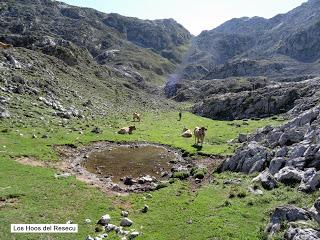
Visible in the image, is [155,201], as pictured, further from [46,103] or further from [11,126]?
[46,103]

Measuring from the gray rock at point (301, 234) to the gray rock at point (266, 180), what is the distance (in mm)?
10125

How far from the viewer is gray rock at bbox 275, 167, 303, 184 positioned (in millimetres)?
32312

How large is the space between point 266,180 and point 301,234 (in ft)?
39.0

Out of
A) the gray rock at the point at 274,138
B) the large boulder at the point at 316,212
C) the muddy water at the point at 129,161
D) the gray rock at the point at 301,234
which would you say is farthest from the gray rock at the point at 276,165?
the gray rock at the point at 301,234

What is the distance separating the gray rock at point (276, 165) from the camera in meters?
35.2

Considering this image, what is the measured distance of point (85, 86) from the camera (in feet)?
348

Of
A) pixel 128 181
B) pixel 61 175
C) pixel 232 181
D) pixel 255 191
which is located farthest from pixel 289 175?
pixel 61 175

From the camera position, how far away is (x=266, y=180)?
33.7 meters

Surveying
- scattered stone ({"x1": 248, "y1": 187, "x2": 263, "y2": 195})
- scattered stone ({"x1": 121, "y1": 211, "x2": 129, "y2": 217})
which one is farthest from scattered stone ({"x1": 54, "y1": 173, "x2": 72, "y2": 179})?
scattered stone ({"x1": 248, "y1": 187, "x2": 263, "y2": 195})

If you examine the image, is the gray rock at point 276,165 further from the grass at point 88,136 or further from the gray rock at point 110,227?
the gray rock at point 110,227

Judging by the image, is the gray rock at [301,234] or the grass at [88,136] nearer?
the gray rock at [301,234]

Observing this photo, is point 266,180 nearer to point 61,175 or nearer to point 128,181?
point 128,181

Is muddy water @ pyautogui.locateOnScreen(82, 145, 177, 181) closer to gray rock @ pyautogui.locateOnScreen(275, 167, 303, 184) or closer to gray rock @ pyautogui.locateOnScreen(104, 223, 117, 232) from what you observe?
gray rock @ pyautogui.locateOnScreen(104, 223, 117, 232)

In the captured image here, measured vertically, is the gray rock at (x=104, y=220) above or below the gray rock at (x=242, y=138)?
below
